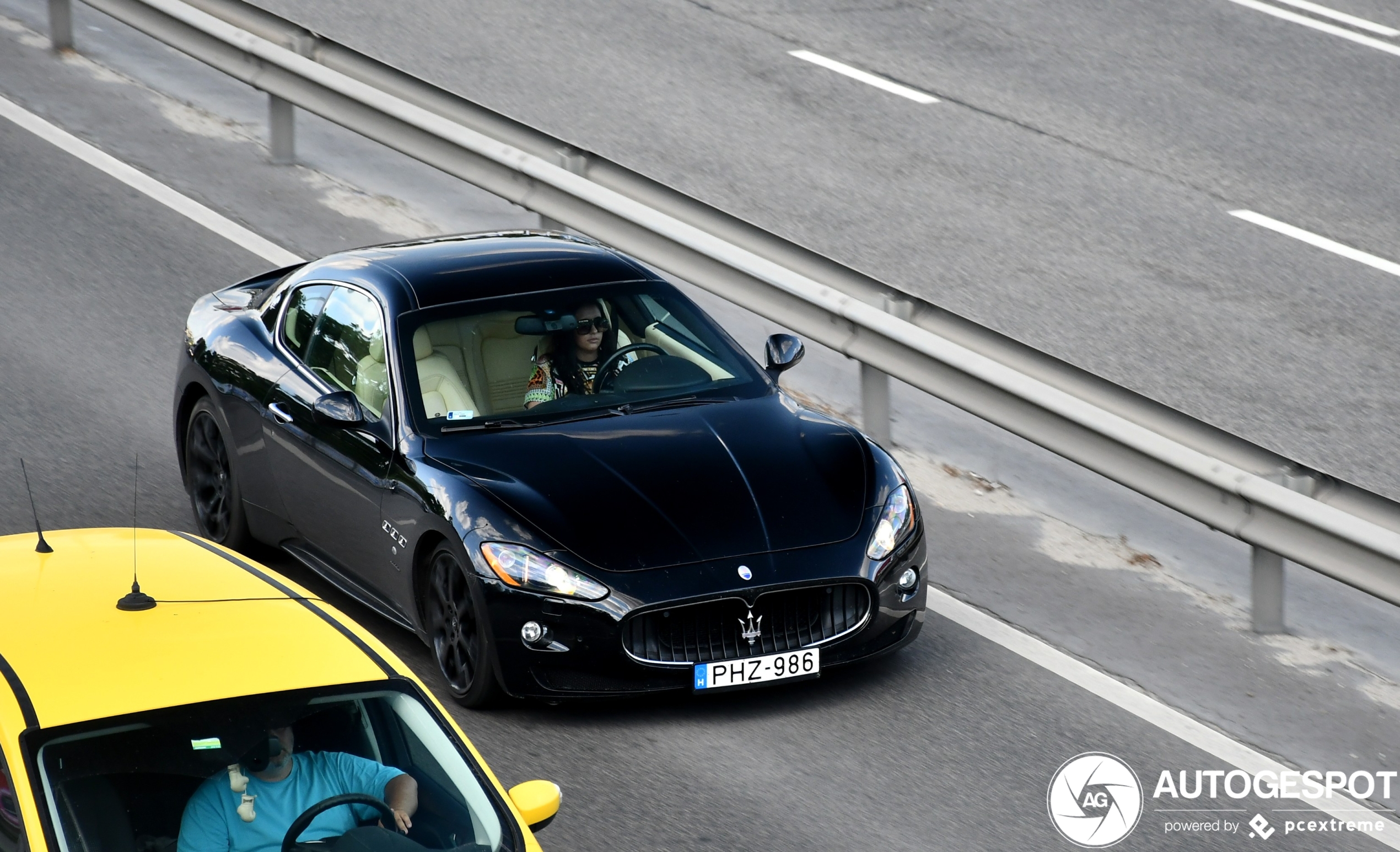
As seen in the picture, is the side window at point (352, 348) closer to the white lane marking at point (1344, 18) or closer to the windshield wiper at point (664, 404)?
the windshield wiper at point (664, 404)

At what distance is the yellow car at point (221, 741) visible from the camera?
4.15 m

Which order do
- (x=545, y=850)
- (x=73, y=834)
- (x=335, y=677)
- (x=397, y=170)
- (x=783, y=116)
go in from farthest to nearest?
(x=783, y=116), (x=397, y=170), (x=545, y=850), (x=335, y=677), (x=73, y=834)

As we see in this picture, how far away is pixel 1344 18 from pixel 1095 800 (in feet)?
43.3

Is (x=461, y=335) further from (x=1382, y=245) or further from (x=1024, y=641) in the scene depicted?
(x=1382, y=245)

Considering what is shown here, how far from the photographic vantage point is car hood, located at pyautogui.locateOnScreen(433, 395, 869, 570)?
7.08 metres

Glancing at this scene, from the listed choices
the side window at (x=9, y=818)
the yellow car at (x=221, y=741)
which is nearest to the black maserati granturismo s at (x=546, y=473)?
the yellow car at (x=221, y=741)

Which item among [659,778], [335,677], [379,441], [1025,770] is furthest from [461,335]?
[335,677]

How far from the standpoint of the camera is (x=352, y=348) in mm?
8305

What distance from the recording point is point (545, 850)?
20.1 feet

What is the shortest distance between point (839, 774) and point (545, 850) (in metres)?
1.17

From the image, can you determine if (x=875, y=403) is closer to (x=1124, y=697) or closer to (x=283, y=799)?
(x=1124, y=697)

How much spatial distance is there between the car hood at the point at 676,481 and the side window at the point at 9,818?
3074 mm

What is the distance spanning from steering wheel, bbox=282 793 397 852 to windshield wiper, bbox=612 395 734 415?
12.1 ft

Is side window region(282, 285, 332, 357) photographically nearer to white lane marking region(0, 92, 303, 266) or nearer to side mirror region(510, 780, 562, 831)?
white lane marking region(0, 92, 303, 266)
